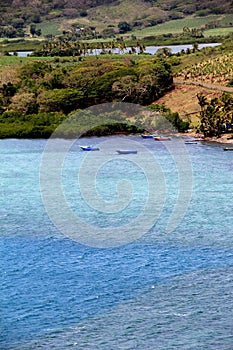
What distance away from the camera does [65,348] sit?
111ft

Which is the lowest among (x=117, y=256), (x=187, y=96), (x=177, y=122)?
(x=117, y=256)

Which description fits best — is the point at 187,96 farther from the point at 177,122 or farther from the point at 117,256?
the point at 117,256

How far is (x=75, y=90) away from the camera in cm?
11438

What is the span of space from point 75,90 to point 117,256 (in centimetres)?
7053

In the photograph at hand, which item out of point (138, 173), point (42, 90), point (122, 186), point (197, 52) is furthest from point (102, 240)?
point (197, 52)

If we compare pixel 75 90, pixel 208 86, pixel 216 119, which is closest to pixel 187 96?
pixel 208 86

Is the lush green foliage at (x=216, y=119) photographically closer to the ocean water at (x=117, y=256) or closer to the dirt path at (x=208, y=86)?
the dirt path at (x=208, y=86)

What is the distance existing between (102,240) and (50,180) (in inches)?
780

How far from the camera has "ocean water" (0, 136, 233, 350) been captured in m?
35.7

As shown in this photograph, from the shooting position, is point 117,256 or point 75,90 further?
point 75,90

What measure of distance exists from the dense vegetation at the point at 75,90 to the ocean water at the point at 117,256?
112 feet

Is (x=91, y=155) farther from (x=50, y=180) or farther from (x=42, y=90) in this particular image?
(x=42, y=90)

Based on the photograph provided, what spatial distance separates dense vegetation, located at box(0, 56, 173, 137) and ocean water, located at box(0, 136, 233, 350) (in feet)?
112

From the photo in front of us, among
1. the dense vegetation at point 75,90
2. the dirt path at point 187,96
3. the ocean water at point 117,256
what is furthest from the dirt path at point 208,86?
the ocean water at point 117,256
